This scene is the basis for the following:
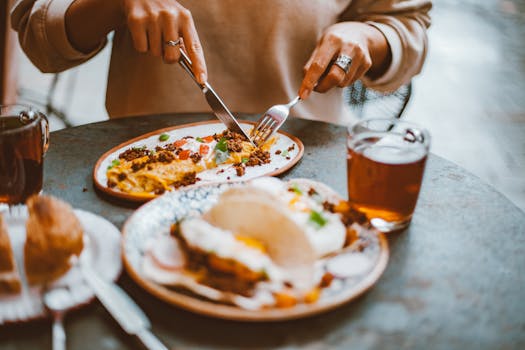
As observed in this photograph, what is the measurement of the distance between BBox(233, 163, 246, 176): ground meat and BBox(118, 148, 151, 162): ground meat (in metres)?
0.23

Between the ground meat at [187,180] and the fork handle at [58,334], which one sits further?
the ground meat at [187,180]

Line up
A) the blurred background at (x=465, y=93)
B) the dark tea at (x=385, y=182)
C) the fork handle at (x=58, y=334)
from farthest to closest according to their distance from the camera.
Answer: the blurred background at (x=465, y=93), the dark tea at (x=385, y=182), the fork handle at (x=58, y=334)

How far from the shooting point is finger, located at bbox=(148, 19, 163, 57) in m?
1.35

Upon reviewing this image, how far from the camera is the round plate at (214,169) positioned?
1199mm

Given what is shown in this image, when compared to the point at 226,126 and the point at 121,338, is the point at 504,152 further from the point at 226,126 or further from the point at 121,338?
the point at 121,338

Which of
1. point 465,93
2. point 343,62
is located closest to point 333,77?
point 343,62

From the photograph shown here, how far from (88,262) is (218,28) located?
108 centimetres

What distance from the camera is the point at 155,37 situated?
1371mm

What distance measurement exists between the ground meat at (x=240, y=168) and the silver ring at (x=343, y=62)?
0.43 meters

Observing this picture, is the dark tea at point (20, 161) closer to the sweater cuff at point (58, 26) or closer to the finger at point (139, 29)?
the finger at point (139, 29)

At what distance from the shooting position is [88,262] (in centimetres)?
86

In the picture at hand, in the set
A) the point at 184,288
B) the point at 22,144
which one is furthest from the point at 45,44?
the point at 184,288

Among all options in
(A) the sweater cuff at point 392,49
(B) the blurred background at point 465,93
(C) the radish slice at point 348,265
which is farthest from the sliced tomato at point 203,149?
(B) the blurred background at point 465,93

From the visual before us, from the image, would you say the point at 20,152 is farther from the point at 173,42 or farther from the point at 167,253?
the point at 173,42
